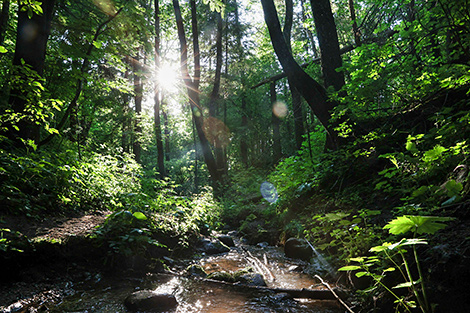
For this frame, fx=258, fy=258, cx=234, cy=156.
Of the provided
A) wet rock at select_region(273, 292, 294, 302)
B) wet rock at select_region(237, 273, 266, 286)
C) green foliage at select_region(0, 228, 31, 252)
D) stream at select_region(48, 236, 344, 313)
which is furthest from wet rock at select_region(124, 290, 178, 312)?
green foliage at select_region(0, 228, 31, 252)

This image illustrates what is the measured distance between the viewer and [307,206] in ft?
20.4

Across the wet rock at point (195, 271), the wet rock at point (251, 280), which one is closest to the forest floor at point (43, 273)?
the wet rock at point (195, 271)

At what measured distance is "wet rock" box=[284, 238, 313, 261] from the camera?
4879 mm

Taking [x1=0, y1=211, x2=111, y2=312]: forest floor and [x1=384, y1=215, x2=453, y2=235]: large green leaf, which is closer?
[x1=384, y1=215, x2=453, y2=235]: large green leaf

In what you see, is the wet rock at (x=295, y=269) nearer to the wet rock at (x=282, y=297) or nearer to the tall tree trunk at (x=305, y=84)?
the wet rock at (x=282, y=297)

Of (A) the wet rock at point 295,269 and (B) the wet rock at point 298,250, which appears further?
(B) the wet rock at point 298,250

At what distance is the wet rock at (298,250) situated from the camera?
16.0ft

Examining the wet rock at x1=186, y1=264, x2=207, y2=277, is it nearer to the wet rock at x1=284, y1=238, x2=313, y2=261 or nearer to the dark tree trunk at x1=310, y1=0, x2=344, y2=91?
the wet rock at x1=284, y1=238, x2=313, y2=261

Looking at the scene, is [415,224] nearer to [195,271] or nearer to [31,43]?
[195,271]

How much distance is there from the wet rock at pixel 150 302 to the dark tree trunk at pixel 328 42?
612cm

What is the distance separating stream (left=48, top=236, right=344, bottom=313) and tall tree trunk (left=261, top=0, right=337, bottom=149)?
3.61 meters

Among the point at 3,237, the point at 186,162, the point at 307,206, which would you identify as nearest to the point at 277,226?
the point at 307,206

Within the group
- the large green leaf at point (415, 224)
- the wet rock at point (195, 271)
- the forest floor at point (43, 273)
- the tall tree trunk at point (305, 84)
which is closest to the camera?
the large green leaf at point (415, 224)

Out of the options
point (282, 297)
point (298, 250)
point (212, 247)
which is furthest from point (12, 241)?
point (298, 250)
